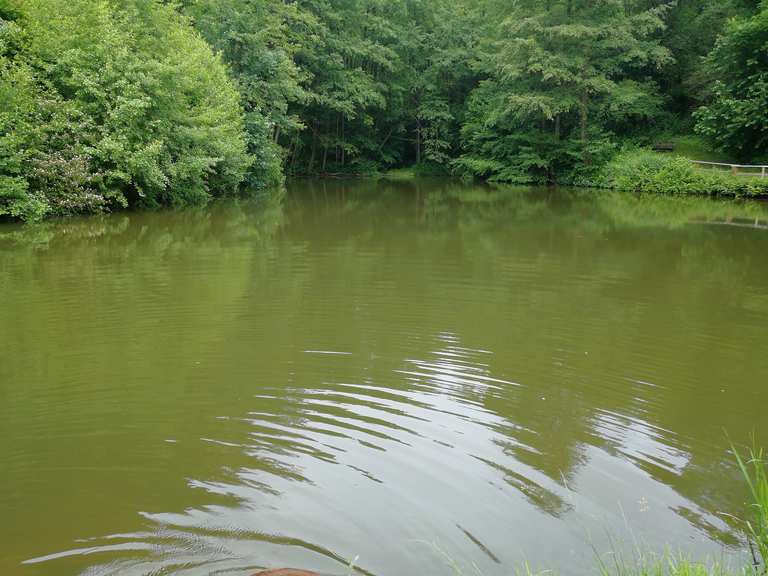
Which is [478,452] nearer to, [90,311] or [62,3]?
[90,311]

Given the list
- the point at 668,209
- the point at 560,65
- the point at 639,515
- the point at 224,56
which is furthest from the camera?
the point at 560,65

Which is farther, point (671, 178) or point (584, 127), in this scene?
point (584, 127)

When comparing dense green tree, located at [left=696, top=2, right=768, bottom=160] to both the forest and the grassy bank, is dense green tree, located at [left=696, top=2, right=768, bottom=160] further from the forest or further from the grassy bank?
the grassy bank

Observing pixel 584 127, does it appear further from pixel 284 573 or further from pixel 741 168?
pixel 284 573

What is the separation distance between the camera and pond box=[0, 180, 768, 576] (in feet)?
13.1

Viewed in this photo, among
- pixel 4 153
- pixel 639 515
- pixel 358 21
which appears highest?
pixel 358 21

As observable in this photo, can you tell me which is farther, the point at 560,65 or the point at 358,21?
the point at 358,21

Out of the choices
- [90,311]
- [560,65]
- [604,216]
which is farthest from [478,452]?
[560,65]

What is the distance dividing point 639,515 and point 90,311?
7606mm

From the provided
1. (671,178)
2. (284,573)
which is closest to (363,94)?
(671,178)

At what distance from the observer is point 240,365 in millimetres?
7141

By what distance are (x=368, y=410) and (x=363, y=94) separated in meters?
38.3

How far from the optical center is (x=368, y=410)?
6.02m

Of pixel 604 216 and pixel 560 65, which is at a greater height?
pixel 560 65
